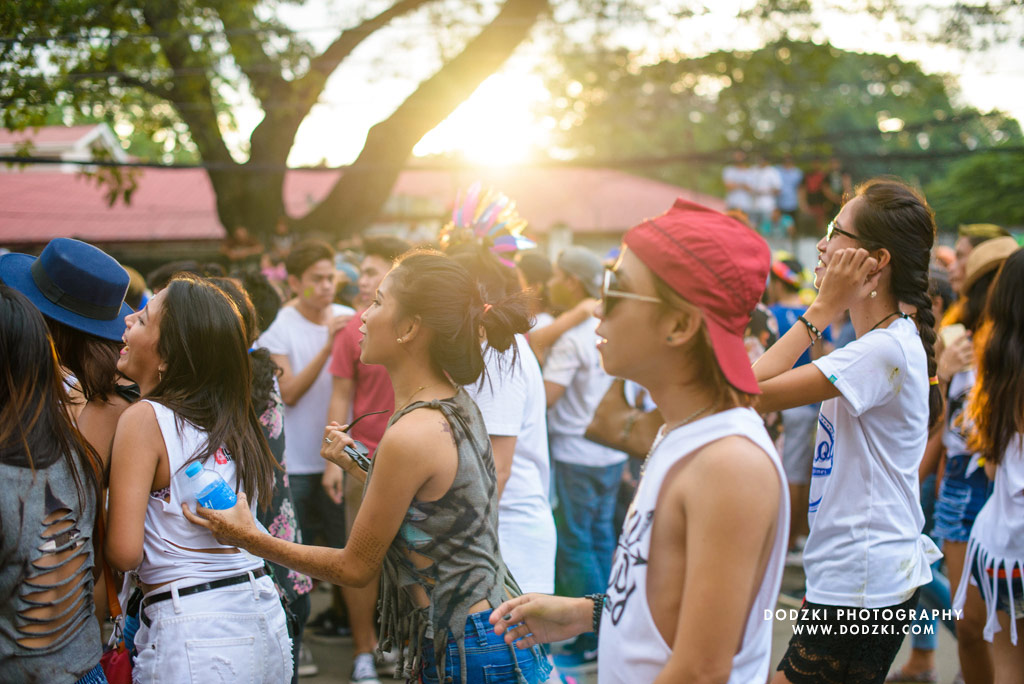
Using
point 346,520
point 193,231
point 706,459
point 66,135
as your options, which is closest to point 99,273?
point 706,459

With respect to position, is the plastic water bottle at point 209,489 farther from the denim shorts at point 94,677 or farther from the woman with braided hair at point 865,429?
the woman with braided hair at point 865,429

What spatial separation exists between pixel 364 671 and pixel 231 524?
2620 mm

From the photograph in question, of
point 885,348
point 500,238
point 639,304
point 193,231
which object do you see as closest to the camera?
point 639,304

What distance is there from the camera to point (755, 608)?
5.13 ft

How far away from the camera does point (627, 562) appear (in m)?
1.65

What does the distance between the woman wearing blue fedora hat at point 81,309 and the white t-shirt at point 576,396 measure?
271 centimetres

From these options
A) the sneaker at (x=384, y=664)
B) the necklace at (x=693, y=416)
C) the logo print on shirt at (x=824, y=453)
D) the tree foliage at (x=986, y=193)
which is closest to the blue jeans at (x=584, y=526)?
the sneaker at (x=384, y=664)

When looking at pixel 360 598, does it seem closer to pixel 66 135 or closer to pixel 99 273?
pixel 99 273

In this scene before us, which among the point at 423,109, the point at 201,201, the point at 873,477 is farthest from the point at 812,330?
the point at 201,201

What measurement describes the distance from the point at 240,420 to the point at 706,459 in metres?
1.57

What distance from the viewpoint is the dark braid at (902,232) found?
8.42 ft

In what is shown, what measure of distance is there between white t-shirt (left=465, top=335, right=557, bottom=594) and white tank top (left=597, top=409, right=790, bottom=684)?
4.48 feet

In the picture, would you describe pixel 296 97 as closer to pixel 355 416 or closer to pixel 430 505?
pixel 355 416

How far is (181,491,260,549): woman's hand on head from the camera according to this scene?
2068 millimetres
